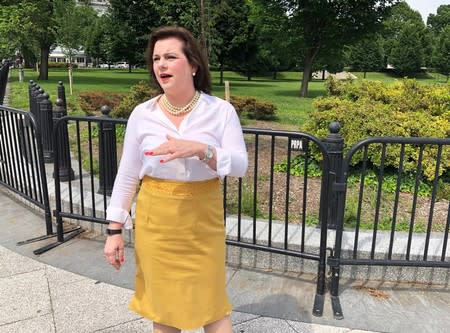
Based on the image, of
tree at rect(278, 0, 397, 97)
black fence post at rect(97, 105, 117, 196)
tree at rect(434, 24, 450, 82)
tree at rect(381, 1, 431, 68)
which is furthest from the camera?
tree at rect(381, 1, 431, 68)

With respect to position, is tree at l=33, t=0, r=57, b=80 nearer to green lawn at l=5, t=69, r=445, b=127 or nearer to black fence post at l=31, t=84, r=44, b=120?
green lawn at l=5, t=69, r=445, b=127

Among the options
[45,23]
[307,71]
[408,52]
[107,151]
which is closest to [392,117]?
[107,151]

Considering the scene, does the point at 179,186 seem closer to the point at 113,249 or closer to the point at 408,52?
the point at 113,249

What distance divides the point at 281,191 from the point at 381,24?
23003 mm

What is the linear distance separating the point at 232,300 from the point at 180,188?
157cm

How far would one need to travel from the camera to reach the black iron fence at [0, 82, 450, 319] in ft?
10.4

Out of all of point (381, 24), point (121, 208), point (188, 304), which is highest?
point (381, 24)

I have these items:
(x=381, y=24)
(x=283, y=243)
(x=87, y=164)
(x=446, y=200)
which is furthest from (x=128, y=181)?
(x=381, y=24)

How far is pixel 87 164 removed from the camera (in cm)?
636

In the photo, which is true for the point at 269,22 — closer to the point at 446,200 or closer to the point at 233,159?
the point at 446,200

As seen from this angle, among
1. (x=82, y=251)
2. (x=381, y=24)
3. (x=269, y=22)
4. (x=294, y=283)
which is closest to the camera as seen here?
(x=294, y=283)

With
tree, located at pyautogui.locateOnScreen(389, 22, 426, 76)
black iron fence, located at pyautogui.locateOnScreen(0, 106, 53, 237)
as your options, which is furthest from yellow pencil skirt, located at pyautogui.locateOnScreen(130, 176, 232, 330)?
tree, located at pyautogui.locateOnScreen(389, 22, 426, 76)

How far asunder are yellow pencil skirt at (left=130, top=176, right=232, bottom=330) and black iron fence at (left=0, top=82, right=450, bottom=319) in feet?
4.09

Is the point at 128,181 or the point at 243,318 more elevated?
the point at 128,181
